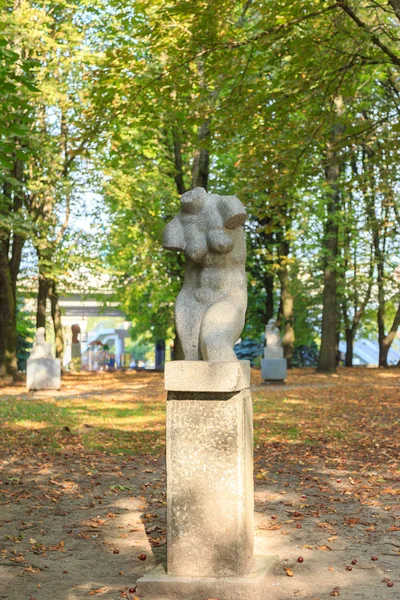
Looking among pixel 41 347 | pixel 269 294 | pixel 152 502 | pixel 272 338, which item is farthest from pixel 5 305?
pixel 152 502

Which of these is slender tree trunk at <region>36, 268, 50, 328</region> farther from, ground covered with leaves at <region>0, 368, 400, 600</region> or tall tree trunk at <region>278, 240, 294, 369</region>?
ground covered with leaves at <region>0, 368, 400, 600</region>

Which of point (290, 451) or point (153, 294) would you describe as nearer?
point (290, 451)

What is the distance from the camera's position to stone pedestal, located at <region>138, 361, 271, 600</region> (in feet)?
17.9

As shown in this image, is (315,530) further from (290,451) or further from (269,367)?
(269,367)

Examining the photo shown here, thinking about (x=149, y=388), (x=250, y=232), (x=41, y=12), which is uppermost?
(x=41, y=12)

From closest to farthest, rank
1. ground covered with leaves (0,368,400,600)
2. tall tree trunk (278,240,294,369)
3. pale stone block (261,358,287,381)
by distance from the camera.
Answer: ground covered with leaves (0,368,400,600)
pale stone block (261,358,287,381)
tall tree trunk (278,240,294,369)

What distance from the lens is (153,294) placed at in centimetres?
3806

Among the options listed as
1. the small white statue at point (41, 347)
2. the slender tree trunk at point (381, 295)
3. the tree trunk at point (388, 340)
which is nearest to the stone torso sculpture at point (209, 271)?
the small white statue at point (41, 347)

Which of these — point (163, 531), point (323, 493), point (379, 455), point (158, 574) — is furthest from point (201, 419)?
point (379, 455)

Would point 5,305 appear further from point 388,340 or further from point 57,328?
point 388,340

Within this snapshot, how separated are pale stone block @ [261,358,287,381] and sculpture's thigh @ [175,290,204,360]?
68.9ft

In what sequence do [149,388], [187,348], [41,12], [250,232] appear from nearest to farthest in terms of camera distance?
[187,348]
[41,12]
[149,388]
[250,232]

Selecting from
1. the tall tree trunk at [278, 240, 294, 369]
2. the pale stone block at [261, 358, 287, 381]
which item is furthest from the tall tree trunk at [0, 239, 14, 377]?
the tall tree trunk at [278, 240, 294, 369]

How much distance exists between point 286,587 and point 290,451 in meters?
6.17
